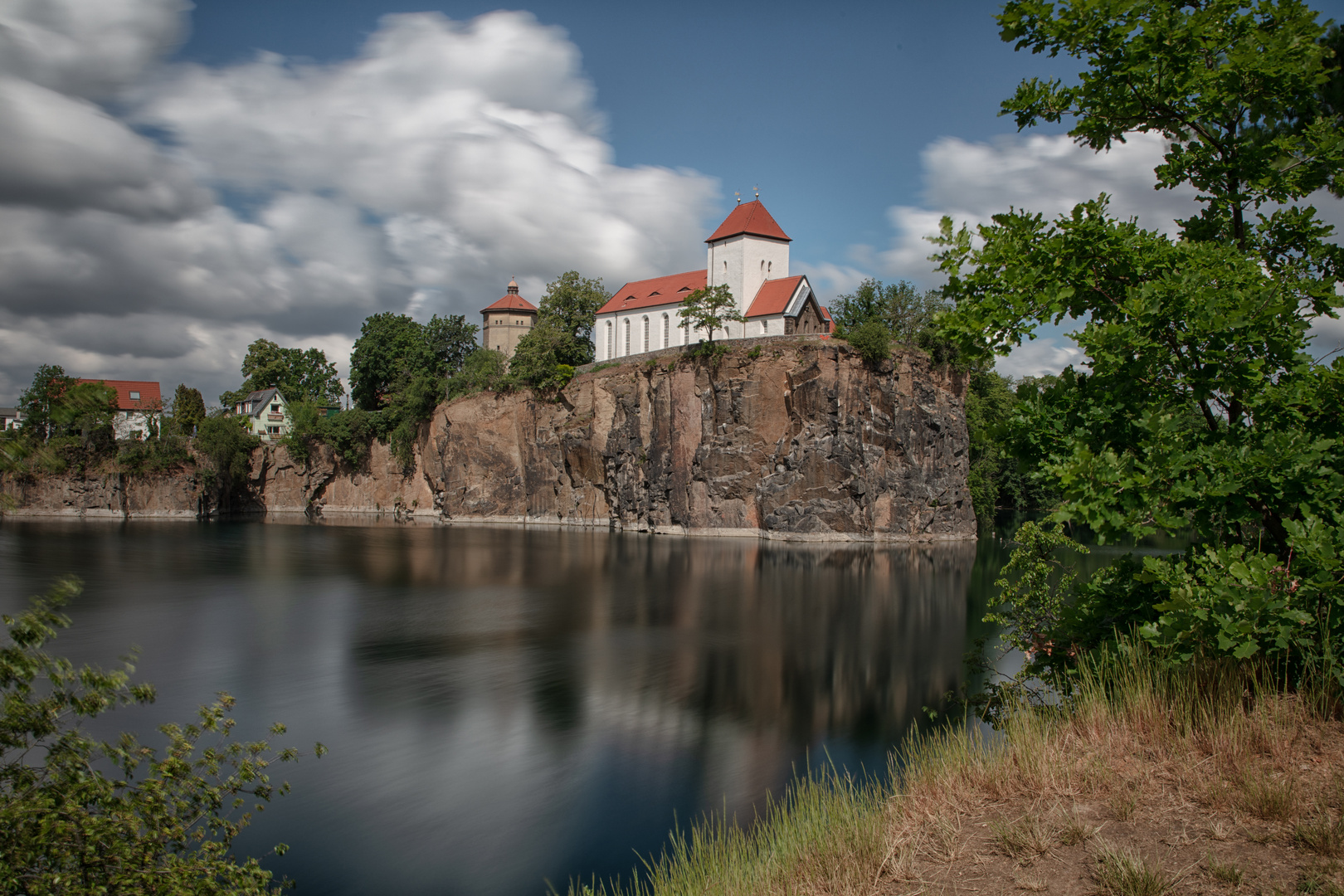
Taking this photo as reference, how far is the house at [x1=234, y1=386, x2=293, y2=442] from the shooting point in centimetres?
8175

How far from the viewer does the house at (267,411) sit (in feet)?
268

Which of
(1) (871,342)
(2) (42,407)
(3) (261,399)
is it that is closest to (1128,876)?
(2) (42,407)

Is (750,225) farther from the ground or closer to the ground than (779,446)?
farther from the ground

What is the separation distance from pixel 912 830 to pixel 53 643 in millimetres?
22205

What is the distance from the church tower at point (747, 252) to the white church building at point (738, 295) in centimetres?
6

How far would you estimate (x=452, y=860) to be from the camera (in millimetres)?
10172

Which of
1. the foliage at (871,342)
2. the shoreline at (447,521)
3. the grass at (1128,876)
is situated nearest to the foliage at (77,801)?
the grass at (1128,876)

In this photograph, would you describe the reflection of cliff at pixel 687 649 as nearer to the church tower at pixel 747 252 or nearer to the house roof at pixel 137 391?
the church tower at pixel 747 252

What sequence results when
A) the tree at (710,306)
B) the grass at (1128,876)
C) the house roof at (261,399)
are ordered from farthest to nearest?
1. the house roof at (261,399)
2. the tree at (710,306)
3. the grass at (1128,876)

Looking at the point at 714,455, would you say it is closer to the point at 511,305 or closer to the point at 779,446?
the point at 779,446

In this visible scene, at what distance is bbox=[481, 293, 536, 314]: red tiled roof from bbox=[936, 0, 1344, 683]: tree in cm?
7715

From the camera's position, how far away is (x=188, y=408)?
7319cm

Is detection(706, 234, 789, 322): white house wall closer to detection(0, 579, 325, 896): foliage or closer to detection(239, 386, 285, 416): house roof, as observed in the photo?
detection(239, 386, 285, 416): house roof

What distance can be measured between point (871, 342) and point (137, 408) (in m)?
71.2
